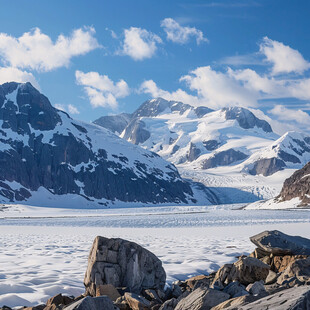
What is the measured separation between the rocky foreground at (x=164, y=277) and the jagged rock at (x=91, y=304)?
1.21 m

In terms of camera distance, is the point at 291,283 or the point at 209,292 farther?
the point at 291,283

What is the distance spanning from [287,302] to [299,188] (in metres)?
135

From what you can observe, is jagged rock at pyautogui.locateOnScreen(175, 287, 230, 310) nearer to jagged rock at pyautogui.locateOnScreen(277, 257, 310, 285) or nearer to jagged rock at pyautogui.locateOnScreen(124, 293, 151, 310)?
jagged rock at pyautogui.locateOnScreen(124, 293, 151, 310)

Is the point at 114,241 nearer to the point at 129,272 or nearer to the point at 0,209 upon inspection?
the point at 129,272

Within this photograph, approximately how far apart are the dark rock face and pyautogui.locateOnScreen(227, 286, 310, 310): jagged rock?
12343 centimetres

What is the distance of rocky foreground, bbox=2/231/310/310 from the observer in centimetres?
810

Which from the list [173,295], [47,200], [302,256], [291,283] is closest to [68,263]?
[173,295]

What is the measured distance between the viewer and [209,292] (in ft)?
23.1

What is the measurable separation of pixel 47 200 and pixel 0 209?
56475 millimetres

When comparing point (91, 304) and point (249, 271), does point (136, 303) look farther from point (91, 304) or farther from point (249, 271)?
point (249, 271)

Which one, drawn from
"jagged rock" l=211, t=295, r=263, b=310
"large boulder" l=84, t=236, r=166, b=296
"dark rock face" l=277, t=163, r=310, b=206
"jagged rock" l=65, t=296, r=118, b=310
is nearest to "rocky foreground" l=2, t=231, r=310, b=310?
"large boulder" l=84, t=236, r=166, b=296

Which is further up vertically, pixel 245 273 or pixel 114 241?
pixel 114 241

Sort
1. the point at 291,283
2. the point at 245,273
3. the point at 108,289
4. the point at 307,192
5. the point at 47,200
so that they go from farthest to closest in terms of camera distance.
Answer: the point at 47,200, the point at 307,192, the point at 245,273, the point at 108,289, the point at 291,283

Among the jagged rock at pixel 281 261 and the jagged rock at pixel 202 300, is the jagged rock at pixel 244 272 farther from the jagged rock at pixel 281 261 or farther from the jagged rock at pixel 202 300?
the jagged rock at pixel 202 300
